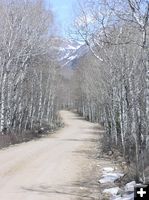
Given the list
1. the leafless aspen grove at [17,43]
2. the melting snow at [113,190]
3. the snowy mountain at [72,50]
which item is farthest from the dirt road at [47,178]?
the snowy mountain at [72,50]

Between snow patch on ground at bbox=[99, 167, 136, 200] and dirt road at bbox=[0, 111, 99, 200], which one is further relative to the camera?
dirt road at bbox=[0, 111, 99, 200]

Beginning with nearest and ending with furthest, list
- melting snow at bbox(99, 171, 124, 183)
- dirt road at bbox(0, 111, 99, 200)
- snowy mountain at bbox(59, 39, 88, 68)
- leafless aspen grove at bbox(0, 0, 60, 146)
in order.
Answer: dirt road at bbox(0, 111, 99, 200) → melting snow at bbox(99, 171, 124, 183) → leafless aspen grove at bbox(0, 0, 60, 146) → snowy mountain at bbox(59, 39, 88, 68)

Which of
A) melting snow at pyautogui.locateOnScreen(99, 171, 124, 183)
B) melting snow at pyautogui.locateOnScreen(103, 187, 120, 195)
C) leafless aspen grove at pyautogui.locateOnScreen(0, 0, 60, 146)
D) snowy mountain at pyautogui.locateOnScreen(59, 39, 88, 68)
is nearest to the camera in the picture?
melting snow at pyautogui.locateOnScreen(103, 187, 120, 195)

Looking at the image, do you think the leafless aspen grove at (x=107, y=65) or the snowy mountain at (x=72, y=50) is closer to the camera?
the leafless aspen grove at (x=107, y=65)

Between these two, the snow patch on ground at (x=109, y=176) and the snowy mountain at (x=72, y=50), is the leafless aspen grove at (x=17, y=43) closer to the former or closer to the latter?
the snowy mountain at (x=72, y=50)

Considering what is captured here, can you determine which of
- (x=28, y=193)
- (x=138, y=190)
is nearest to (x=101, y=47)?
(x=28, y=193)

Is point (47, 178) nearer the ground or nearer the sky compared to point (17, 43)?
nearer the ground

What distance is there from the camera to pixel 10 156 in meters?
23.6

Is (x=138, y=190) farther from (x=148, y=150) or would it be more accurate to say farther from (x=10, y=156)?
(x=10, y=156)

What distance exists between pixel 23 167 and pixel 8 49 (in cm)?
1666

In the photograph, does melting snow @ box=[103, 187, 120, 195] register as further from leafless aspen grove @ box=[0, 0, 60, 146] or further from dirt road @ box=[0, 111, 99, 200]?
leafless aspen grove @ box=[0, 0, 60, 146]

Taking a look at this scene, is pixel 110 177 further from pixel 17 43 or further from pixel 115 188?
pixel 17 43

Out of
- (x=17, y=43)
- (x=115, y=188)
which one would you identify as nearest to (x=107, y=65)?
(x=17, y=43)

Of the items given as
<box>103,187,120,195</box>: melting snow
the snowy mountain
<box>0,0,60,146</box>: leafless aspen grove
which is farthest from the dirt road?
the snowy mountain
